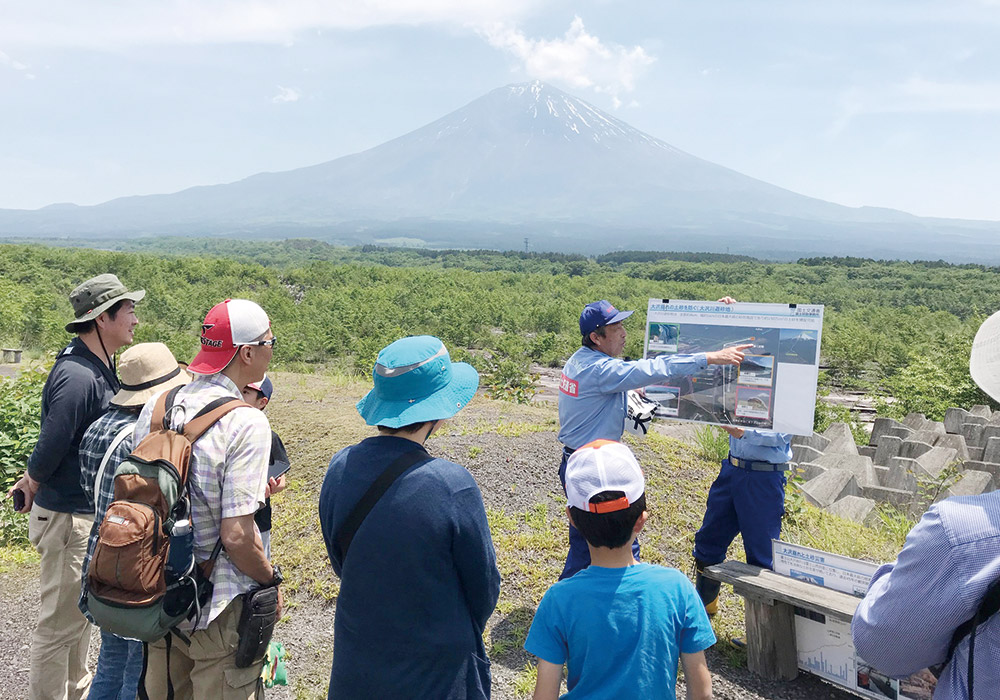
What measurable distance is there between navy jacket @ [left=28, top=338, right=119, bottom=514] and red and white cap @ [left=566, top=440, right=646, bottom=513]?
2215 mm

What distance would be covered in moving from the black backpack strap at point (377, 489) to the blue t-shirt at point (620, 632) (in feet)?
1.79

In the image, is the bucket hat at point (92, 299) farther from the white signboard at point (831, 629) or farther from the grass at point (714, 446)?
the grass at point (714, 446)

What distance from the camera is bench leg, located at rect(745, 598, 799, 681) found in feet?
11.2

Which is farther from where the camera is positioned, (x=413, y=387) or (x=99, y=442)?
(x=99, y=442)

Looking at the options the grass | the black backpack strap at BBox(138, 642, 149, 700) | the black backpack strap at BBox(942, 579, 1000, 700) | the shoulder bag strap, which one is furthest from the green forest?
the black backpack strap at BBox(942, 579, 1000, 700)

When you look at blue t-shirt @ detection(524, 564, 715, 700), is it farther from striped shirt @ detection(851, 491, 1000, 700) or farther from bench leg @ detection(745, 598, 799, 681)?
bench leg @ detection(745, 598, 799, 681)

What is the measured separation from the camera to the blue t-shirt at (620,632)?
6.31 feet

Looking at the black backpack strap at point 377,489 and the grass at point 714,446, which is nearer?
the black backpack strap at point 377,489

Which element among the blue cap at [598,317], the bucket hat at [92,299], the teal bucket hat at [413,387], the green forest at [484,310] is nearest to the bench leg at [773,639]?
the blue cap at [598,317]

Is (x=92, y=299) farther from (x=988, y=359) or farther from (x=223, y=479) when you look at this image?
(x=988, y=359)

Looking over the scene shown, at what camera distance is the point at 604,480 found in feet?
6.58

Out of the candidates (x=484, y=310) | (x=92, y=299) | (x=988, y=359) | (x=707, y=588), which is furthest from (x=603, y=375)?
(x=484, y=310)

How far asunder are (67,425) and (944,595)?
10.4 ft

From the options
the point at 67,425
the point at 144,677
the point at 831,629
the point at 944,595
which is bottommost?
the point at 831,629
